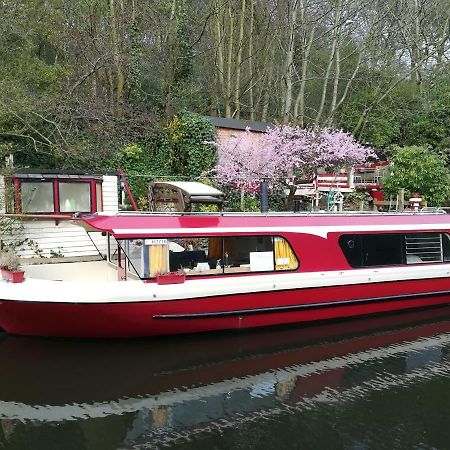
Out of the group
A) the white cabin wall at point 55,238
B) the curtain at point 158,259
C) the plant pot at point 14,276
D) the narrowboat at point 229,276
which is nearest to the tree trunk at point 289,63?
the white cabin wall at point 55,238

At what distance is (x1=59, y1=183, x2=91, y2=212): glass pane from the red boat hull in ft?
15.6

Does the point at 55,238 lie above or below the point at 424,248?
above

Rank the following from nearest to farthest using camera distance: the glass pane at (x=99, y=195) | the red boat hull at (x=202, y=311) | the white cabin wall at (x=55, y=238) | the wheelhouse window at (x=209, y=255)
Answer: the red boat hull at (x=202, y=311), the wheelhouse window at (x=209, y=255), the white cabin wall at (x=55, y=238), the glass pane at (x=99, y=195)

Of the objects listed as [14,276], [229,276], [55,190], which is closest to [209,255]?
[229,276]

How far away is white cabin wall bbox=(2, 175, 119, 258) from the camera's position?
1134 cm

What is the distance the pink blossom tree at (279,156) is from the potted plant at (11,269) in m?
11.3

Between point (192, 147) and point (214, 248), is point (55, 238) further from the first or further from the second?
point (192, 147)

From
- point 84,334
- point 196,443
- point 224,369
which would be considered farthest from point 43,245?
point 196,443

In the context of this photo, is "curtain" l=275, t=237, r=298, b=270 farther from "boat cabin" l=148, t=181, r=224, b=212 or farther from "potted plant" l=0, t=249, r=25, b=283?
"potted plant" l=0, t=249, r=25, b=283

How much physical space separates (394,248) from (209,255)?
3.59 meters

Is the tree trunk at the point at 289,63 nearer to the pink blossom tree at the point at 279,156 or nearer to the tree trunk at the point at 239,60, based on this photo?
the tree trunk at the point at 239,60

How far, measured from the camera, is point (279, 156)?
59.1 feet

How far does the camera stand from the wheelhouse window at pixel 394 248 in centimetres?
866

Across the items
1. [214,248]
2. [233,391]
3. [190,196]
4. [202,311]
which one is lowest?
[233,391]
